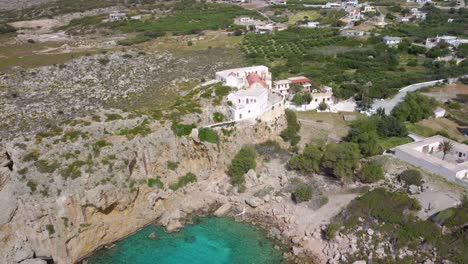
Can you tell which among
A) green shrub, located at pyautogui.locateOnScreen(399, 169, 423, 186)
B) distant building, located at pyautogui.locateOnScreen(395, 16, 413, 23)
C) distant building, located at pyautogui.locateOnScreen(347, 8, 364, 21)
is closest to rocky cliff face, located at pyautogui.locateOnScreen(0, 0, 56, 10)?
distant building, located at pyautogui.locateOnScreen(347, 8, 364, 21)

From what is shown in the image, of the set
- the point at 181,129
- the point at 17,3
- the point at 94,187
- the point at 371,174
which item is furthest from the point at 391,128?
the point at 17,3

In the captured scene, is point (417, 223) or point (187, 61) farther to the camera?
point (187, 61)

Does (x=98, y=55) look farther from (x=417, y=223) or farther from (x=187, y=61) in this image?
(x=417, y=223)

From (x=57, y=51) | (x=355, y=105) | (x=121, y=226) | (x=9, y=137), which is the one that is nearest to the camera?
(x=121, y=226)

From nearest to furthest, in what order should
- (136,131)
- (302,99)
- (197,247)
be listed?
(197,247)
(136,131)
(302,99)

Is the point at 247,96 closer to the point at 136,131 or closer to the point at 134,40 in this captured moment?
the point at 136,131

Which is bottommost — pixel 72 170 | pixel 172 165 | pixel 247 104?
pixel 172 165

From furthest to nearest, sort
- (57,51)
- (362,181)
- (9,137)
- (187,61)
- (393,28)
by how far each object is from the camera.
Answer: (393,28) → (57,51) → (187,61) → (9,137) → (362,181)

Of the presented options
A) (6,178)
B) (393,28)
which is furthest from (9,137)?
(393,28)
